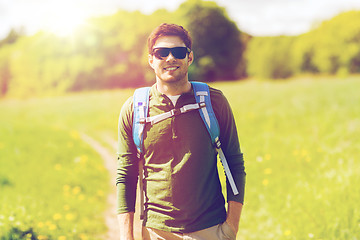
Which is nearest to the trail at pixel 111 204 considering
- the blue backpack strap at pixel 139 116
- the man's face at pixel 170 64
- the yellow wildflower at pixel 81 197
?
the yellow wildflower at pixel 81 197

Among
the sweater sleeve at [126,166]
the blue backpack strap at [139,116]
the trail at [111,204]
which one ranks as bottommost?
the trail at [111,204]

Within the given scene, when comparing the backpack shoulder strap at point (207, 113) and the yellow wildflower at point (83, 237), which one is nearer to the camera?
the backpack shoulder strap at point (207, 113)

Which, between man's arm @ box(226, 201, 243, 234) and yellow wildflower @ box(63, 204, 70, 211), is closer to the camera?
man's arm @ box(226, 201, 243, 234)

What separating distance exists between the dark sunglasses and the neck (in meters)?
0.17

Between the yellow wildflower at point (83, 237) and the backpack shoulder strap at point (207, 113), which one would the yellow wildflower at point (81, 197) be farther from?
the backpack shoulder strap at point (207, 113)

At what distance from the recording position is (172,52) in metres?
2.08

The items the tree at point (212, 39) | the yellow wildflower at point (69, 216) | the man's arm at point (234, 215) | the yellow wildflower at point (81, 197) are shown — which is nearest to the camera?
the man's arm at point (234, 215)

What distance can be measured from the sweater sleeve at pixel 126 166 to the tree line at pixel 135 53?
2514cm

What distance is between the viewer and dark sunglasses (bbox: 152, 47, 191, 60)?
209 centimetres

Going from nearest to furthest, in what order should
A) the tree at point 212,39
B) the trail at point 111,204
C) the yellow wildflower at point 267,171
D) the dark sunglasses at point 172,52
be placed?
1. the dark sunglasses at point 172,52
2. the trail at point 111,204
3. the yellow wildflower at point 267,171
4. the tree at point 212,39

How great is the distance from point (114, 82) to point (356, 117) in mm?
25380

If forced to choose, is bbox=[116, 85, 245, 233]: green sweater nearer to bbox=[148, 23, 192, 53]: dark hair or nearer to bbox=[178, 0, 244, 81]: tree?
bbox=[148, 23, 192, 53]: dark hair

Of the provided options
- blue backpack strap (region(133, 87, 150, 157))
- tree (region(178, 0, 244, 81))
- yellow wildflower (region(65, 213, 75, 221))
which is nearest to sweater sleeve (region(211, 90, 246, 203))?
blue backpack strap (region(133, 87, 150, 157))

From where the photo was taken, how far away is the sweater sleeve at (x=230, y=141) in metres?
2.18
